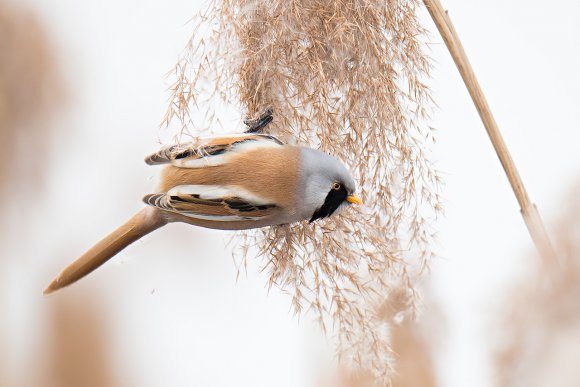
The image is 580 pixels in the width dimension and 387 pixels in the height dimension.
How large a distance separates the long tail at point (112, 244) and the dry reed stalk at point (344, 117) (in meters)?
0.21

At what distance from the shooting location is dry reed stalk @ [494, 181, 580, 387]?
0.53 m

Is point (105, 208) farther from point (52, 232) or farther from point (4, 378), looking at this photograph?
point (4, 378)

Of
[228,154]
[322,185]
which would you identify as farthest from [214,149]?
[322,185]

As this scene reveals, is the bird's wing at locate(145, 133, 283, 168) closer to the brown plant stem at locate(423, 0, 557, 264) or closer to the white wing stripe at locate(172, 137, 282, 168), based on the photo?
the white wing stripe at locate(172, 137, 282, 168)

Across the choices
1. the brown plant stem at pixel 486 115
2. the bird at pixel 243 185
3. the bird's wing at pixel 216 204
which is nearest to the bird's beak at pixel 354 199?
the bird at pixel 243 185

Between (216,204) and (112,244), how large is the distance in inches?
9.4

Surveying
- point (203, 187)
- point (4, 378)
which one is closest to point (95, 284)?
point (4, 378)

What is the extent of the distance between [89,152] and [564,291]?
4.39 ft

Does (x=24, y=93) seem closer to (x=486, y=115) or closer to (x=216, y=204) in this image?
(x=216, y=204)

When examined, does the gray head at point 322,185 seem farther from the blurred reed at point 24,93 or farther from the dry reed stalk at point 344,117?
the blurred reed at point 24,93

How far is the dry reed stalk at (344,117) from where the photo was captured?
1.11m

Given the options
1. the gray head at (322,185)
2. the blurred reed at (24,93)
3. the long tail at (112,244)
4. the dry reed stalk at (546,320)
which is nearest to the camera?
the dry reed stalk at (546,320)

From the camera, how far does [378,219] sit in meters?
1.21

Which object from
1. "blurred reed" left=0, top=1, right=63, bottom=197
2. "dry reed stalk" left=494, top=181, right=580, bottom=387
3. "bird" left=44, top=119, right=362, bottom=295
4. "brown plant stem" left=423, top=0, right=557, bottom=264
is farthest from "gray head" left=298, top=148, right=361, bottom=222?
"blurred reed" left=0, top=1, right=63, bottom=197
